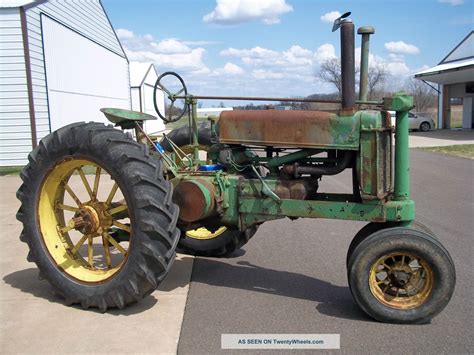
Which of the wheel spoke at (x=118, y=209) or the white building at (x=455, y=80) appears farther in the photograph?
the white building at (x=455, y=80)

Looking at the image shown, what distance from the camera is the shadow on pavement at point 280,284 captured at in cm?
396

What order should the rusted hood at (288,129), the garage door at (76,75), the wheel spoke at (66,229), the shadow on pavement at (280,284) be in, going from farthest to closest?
the garage door at (76,75)
the wheel spoke at (66,229)
the shadow on pavement at (280,284)
the rusted hood at (288,129)

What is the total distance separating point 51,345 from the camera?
11.0 feet

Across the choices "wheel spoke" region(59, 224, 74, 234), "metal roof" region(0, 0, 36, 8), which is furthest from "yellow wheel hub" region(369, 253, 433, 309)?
"metal roof" region(0, 0, 36, 8)

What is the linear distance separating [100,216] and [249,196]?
1307 millimetres

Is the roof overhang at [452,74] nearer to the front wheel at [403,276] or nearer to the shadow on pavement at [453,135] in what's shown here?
the shadow on pavement at [453,135]

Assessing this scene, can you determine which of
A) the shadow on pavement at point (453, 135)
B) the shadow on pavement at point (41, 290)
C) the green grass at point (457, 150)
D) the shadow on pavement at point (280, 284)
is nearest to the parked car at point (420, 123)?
the shadow on pavement at point (453, 135)

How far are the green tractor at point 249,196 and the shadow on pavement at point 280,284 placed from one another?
0.99ft

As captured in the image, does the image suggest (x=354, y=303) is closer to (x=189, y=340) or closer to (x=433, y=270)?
(x=433, y=270)

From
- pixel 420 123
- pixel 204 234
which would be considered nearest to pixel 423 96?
pixel 420 123

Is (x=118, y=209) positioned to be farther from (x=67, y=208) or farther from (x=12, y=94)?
(x=12, y=94)

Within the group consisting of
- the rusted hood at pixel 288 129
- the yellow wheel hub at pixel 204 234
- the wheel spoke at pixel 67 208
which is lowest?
the yellow wheel hub at pixel 204 234

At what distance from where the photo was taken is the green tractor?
366 cm

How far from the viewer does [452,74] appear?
25953 millimetres
